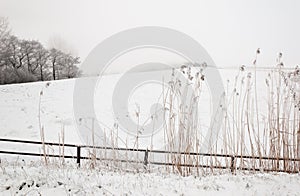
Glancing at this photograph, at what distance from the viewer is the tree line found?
871 inches

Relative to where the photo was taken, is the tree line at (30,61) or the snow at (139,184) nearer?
the snow at (139,184)

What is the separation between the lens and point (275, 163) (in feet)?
13.5

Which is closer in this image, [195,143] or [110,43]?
[195,143]

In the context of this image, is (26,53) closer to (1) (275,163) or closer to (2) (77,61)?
(2) (77,61)

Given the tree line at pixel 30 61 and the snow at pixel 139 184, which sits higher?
the tree line at pixel 30 61

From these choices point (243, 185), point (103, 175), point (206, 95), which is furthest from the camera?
point (206, 95)

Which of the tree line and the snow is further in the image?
the tree line

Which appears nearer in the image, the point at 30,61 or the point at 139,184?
the point at 139,184

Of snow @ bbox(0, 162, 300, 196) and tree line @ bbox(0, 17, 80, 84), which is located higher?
tree line @ bbox(0, 17, 80, 84)

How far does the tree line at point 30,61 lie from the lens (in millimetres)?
22125

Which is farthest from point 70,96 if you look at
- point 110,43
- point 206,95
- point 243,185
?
point 243,185

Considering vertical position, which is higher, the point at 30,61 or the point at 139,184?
the point at 30,61

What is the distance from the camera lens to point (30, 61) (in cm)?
2456

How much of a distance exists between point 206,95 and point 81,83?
8293 millimetres
